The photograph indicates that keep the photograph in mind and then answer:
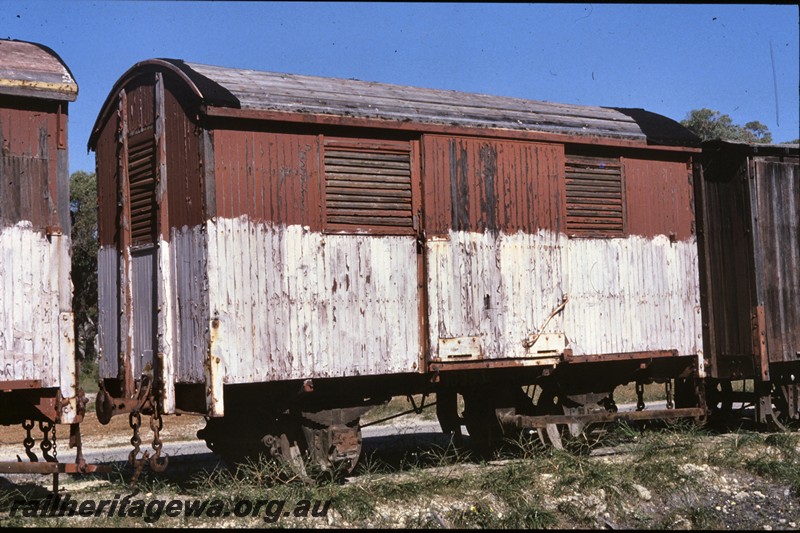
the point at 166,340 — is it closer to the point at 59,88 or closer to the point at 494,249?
the point at 59,88

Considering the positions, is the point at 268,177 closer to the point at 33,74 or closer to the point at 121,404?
the point at 33,74

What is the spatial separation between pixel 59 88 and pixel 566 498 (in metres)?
6.29

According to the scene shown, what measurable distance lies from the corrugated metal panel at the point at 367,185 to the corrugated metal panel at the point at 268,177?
171mm

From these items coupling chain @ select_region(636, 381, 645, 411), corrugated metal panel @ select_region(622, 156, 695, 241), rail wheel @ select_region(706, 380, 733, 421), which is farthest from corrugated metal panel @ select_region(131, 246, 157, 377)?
rail wheel @ select_region(706, 380, 733, 421)

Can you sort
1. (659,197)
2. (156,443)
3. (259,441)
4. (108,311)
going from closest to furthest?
(156,443) → (259,441) → (108,311) → (659,197)

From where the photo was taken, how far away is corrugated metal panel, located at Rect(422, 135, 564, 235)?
10258 mm

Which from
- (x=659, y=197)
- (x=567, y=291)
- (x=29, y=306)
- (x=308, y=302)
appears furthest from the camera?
(x=659, y=197)

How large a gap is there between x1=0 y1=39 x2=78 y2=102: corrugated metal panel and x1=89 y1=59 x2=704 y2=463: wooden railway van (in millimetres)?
1252

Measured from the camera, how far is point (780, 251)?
41.7 feet

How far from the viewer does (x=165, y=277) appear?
9367 millimetres

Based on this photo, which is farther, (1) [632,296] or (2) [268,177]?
(1) [632,296]

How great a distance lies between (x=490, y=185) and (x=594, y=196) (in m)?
1.71

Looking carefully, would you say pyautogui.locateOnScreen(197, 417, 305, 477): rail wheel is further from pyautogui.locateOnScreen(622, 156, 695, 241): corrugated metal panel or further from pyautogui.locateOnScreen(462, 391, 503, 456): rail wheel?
pyautogui.locateOnScreen(622, 156, 695, 241): corrugated metal panel

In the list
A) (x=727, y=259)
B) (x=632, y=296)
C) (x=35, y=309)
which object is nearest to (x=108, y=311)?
(x=35, y=309)
